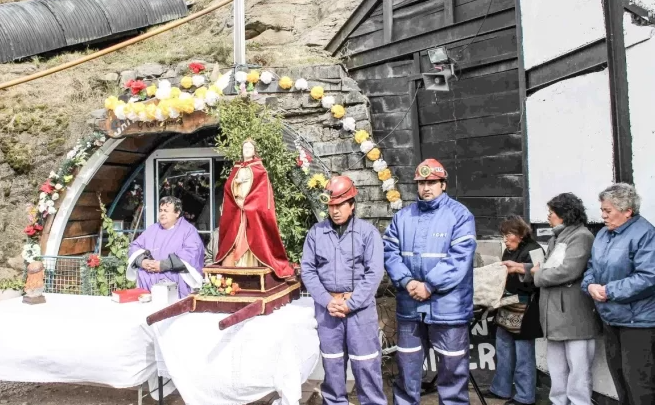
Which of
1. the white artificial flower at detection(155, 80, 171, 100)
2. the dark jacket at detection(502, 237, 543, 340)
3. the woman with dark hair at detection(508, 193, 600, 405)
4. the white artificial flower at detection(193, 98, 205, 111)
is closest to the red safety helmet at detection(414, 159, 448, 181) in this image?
the woman with dark hair at detection(508, 193, 600, 405)

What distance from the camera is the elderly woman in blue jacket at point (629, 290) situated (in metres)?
3.35

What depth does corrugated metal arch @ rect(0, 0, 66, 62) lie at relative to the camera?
10.8 meters

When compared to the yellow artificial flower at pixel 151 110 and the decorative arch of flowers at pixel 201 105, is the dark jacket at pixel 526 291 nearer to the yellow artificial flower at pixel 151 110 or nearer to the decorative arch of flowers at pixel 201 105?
the decorative arch of flowers at pixel 201 105

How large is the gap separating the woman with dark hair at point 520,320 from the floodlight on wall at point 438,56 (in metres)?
1.95

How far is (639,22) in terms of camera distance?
3.67 metres

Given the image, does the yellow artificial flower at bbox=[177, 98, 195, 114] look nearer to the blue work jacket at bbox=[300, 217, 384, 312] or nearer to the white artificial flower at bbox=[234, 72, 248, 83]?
the white artificial flower at bbox=[234, 72, 248, 83]

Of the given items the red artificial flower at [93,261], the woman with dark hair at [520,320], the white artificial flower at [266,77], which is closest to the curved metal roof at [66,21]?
the red artificial flower at [93,261]

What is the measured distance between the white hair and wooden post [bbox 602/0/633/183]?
0.38 meters

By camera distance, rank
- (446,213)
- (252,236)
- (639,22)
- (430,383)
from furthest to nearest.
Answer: (430,383), (252,236), (446,213), (639,22)

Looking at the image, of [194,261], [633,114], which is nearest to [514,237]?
[633,114]

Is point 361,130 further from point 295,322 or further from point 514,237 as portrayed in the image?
point 295,322

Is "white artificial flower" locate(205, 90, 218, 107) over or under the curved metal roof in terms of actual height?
under

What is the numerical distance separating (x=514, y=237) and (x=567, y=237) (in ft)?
2.17

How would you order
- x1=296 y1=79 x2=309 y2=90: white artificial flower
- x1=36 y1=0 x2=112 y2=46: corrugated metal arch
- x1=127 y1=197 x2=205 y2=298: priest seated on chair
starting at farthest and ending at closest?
x1=36 y1=0 x2=112 y2=46: corrugated metal arch
x1=296 y1=79 x2=309 y2=90: white artificial flower
x1=127 y1=197 x2=205 y2=298: priest seated on chair
